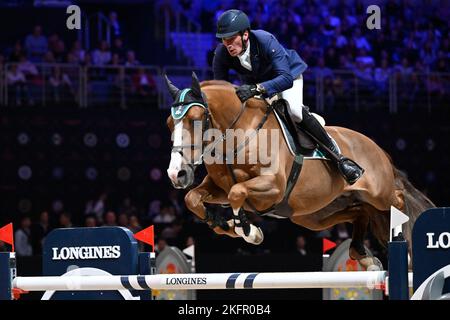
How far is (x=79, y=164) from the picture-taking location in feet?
47.6

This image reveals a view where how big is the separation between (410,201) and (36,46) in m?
9.18

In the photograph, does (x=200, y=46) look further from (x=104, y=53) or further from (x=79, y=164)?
(x=79, y=164)

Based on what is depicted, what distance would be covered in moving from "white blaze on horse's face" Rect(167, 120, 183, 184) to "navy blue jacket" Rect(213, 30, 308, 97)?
819mm

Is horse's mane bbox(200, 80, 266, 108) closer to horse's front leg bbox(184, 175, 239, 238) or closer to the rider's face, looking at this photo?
the rider's face

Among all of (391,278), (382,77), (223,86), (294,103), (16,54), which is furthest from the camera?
(382,77)

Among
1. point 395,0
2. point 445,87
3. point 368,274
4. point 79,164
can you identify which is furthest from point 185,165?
point 395,0

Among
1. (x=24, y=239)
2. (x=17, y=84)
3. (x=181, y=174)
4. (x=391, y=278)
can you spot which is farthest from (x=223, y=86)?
(x=17, y=84)

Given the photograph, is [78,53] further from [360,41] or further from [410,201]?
[410,201]

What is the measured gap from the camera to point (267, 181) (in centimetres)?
640

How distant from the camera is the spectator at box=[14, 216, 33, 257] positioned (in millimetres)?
12781

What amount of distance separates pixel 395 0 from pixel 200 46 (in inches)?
155

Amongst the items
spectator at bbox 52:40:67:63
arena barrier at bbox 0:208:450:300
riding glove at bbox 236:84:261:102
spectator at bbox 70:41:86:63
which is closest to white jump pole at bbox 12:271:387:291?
arena barrier at bbox 0:208:450:300

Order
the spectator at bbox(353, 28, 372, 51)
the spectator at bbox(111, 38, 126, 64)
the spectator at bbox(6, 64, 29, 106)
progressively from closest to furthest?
the spectator at bbox(6, 64, 29, 106) < the spectator at bbox(111, 38, 126, 64) < the spectator at bbox(353, 28, 372, 51)

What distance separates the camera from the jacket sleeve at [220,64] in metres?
6.90
